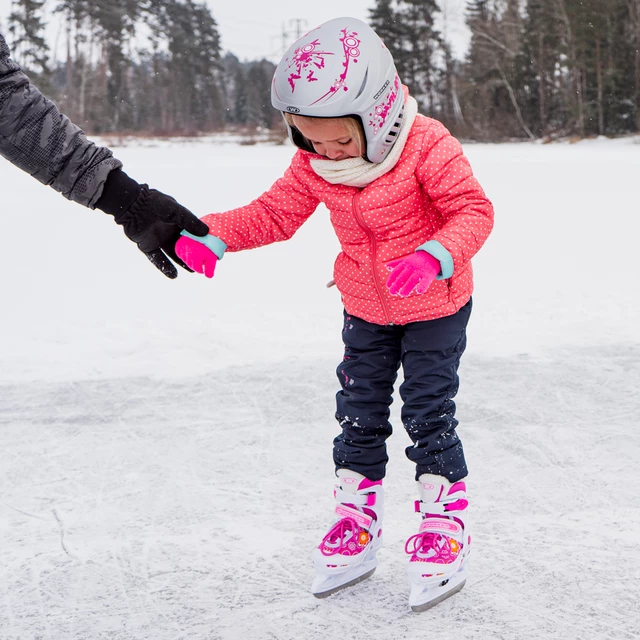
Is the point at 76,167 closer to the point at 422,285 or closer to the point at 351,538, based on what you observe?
the point at 422,285

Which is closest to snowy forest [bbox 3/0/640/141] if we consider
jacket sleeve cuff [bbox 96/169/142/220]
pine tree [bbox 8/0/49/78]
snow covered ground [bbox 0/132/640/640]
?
pine tree [bbox 8/0/49/78]

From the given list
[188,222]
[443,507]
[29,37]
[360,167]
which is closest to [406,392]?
[443,507]

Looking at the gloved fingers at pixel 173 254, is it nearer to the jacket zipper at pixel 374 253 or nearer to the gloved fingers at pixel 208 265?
the gloved fingers at pixel 208 265

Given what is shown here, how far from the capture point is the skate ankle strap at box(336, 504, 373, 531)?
182 centimetres

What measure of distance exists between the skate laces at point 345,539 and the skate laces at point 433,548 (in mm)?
110

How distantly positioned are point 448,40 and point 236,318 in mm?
25754

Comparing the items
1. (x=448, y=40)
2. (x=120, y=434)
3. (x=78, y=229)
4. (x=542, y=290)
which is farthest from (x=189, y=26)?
(x=120, y=434)

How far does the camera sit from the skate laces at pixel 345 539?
1760mm

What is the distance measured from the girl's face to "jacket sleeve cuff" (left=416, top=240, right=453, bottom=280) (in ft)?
0.86

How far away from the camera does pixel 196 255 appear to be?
1809mm

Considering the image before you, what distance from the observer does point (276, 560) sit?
1.84m

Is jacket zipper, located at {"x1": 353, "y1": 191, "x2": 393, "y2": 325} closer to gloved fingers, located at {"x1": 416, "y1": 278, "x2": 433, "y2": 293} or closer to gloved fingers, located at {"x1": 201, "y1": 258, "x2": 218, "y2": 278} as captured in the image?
gloved fingers, located at {"x1": 416, "y1": 278, "x2": 433, "y2": 293}

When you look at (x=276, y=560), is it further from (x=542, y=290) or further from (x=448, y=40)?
(x=448, y=40)

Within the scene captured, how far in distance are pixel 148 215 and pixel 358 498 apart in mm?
855
